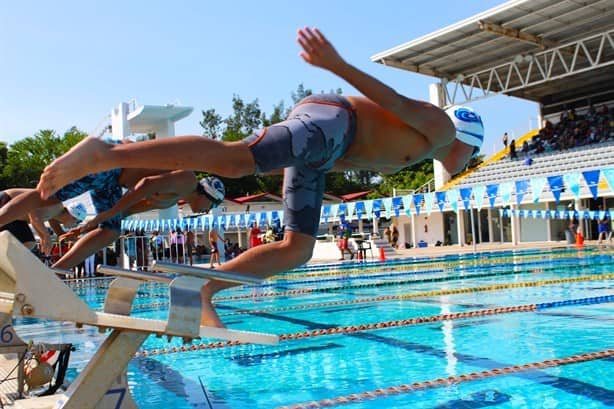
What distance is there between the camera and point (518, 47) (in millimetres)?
23984

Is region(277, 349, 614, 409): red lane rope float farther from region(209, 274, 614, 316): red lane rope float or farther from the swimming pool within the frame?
region(209, 274, 614, 316): red lane rope float

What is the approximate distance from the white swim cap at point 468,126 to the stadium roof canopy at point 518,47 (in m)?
18.8

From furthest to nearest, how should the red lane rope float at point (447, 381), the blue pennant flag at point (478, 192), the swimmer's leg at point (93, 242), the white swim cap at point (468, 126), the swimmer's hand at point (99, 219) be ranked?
the blue pennant flag at point (478, 192) < the swimmer's leg at point (93, 242) < the swimmer's hand at point (99, 219) < the white swim cap at point (468, 126) < the red lane rope float at point (447, 381)

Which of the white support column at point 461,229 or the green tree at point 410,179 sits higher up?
the green tree at point 410,179

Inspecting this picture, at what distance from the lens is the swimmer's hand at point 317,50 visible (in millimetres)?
2752

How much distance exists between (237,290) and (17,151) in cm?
4284

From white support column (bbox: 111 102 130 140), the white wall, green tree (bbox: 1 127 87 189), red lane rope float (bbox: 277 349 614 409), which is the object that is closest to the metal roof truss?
the white wall

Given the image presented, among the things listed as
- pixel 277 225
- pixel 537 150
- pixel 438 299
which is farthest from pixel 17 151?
pixel 438 299

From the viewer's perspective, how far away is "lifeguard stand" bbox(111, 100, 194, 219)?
2769 centimetres

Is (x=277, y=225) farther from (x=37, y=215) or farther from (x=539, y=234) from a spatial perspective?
(x=37, y=215)

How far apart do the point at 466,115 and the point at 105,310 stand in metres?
2.13

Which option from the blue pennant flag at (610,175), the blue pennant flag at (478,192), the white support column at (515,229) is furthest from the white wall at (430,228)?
the blue pennant flag at (610,175)

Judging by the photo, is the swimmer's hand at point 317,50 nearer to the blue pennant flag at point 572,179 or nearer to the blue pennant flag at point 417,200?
the blue pennant flag at point 572,179

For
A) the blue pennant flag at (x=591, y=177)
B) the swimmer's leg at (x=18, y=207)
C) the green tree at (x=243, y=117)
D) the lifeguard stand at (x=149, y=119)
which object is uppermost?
the green tree at (x=243, y=117)
